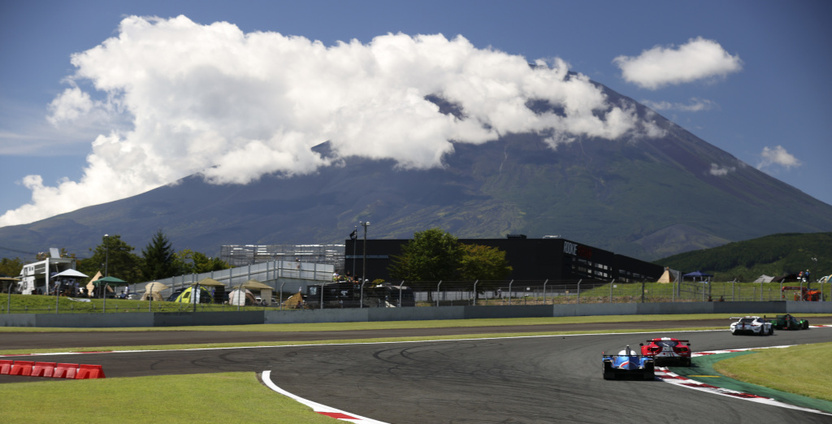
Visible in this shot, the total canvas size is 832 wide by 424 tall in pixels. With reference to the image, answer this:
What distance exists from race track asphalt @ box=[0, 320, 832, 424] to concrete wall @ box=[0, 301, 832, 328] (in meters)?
12.4

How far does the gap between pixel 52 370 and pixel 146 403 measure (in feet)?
17.1

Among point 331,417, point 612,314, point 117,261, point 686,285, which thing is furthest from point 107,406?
point 117,261

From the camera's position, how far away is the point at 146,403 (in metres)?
11.1

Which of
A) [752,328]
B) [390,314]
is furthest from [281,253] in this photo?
[752,328]

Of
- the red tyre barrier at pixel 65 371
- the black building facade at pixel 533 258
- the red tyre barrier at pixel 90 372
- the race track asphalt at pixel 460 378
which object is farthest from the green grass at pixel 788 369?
the black building facade at pixel 533 258

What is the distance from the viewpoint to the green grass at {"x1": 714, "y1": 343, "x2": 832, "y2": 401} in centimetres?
1660

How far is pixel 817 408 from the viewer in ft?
44.1

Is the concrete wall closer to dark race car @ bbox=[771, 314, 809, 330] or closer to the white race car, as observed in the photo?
dark race car @ bbox=[771, 314, 809, 330]

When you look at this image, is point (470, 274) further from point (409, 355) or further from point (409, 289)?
point (409, 355)

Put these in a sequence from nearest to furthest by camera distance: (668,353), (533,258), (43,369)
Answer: (43,369) → (668,353) → (533,258)

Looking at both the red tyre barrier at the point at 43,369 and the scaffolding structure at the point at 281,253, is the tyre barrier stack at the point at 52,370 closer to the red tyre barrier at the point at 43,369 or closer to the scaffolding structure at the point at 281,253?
the red tyre barrier at the point at 43,369

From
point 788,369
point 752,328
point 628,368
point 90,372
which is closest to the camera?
point 90,372

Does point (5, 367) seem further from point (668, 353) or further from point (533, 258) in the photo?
point (533, 258)

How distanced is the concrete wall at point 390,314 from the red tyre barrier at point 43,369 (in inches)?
1059
